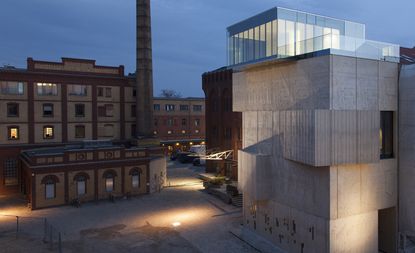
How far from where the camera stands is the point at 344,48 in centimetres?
1756

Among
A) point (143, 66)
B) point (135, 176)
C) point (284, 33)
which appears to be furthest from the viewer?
point (143, 66)

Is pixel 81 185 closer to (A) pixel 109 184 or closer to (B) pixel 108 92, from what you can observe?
(A) pixel 109 184

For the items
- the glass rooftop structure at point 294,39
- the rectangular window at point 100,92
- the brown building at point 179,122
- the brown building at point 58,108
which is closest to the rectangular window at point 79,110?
the brown building at point 58,108

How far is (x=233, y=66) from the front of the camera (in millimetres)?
24062

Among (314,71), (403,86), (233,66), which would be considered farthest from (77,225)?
(403,86)

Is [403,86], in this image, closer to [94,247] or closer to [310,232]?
[310,232]

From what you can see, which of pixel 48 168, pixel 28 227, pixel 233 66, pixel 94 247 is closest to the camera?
pixel 94 247

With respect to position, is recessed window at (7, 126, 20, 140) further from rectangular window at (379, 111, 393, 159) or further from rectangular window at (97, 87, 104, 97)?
rectangular window at (379, 111, 393, 159)

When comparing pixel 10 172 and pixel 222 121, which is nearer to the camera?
pixel 10 172

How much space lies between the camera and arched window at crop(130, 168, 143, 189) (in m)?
35.8

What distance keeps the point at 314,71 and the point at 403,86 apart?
6.15m

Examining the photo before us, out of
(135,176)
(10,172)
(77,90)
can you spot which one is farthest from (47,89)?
(135,176)

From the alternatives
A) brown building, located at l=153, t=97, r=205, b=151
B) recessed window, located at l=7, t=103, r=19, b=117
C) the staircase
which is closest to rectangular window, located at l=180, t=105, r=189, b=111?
brown building, located at l=153, t=97, r=205, b=151

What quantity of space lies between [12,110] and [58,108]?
16.5 ft
